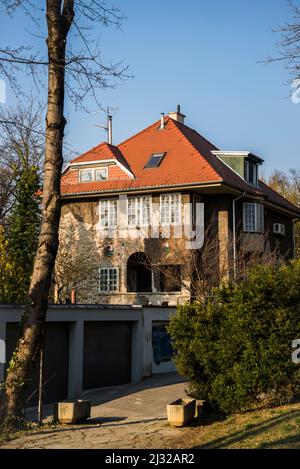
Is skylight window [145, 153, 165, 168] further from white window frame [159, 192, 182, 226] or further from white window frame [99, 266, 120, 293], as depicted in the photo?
white window frame [99, 266, 120, 293]

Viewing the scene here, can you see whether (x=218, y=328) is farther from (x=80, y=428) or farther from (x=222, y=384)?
(x=80, y=428)

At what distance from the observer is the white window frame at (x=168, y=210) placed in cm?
3109

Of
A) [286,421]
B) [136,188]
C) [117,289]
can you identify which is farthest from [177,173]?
[286,421]

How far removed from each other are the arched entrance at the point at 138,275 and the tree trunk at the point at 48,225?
19264 millimetres

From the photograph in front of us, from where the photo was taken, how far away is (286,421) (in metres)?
11.1

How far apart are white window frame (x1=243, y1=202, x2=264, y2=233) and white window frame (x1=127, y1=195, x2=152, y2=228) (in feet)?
17.3

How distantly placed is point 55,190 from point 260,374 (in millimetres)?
5571

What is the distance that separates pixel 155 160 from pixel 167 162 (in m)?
0.76

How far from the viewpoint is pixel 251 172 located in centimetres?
3581

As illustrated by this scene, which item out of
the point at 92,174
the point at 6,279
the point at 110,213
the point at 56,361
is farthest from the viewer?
the point at 92,174

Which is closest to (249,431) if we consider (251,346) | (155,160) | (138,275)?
(251,346)

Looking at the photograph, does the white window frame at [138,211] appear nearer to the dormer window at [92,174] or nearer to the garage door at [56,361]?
the dormer window at [92,174]

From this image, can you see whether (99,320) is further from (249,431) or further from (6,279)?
(249,431)

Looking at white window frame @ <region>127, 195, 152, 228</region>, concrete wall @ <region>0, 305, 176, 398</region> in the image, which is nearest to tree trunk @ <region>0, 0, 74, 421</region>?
concrete wall @ <region>0, 305, 176, 398</region>
